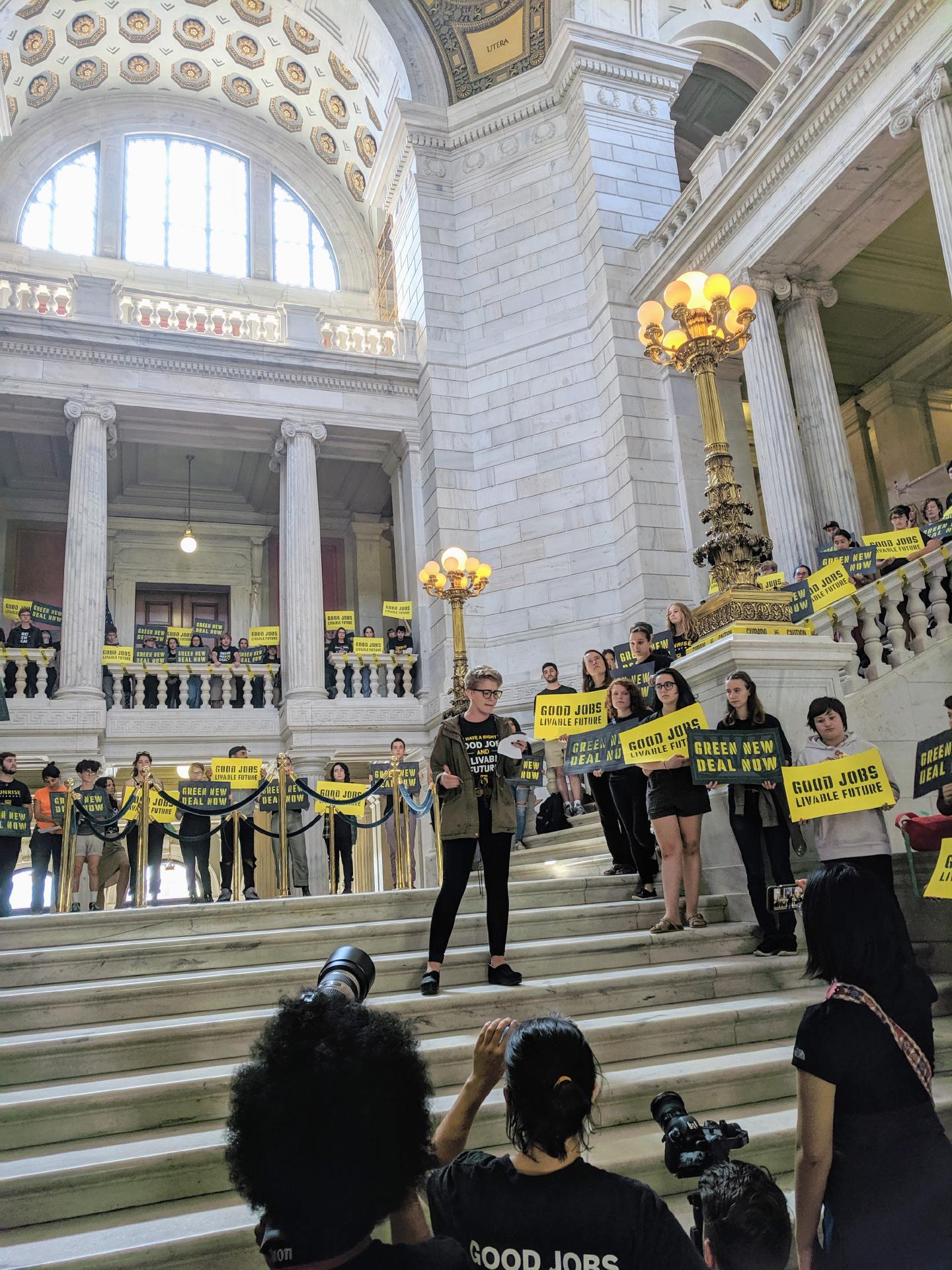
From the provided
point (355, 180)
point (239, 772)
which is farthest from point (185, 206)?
point (239, 772)

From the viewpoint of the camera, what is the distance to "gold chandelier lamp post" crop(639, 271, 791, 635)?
662cm

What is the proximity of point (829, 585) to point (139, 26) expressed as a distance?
18792mm

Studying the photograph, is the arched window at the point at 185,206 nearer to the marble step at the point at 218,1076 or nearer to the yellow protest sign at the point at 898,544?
the yellow protest sign at the point at 898,544

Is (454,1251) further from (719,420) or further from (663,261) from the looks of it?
(663,261)

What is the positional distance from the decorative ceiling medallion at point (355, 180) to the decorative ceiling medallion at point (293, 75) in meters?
1.18

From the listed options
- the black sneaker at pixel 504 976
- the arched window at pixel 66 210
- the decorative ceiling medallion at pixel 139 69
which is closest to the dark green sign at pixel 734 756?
the black sneaker at pixel 504 976

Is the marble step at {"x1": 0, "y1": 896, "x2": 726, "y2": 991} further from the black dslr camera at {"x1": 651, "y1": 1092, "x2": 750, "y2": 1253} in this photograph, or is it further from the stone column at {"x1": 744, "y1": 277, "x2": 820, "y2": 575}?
the stone column at {"x1": 744, "y1": 277, "x2": 820, "y2": 575}

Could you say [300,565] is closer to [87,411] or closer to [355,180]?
[87,411]

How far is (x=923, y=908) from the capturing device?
18.4 feet

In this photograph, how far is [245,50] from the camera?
20.1 meters

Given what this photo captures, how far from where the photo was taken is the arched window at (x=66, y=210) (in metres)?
19.6

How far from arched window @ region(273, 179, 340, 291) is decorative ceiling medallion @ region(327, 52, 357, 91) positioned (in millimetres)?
2807

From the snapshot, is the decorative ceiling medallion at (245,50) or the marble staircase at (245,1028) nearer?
the marble staircase at (245,1028)

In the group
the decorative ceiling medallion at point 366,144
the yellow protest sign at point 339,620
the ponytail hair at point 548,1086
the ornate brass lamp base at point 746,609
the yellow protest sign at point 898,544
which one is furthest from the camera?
the decorative ceiling medallion at point 366,144
